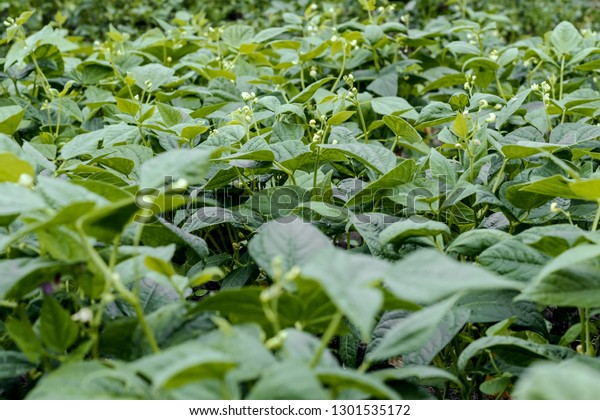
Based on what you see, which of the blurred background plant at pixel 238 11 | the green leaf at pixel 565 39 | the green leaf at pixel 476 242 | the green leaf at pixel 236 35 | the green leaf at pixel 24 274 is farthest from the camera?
the blurred background plant at pixel 238 11

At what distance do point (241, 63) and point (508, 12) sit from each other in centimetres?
299

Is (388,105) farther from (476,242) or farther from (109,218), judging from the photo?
(109,218)

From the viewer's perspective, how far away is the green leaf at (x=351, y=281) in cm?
58

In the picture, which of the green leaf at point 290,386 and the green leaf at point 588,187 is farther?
the green leaf at point 588,187

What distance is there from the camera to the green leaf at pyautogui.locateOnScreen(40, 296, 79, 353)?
31.6 inches

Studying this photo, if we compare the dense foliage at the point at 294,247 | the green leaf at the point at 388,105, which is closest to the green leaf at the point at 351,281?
the dense foliage at the point at 294,247

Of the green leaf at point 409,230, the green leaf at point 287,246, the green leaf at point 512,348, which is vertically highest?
the green leaf at point 287,246

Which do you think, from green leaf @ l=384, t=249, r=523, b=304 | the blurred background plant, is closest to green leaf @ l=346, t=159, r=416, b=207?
green leaf @ l=384, t=249, r=523, b=304

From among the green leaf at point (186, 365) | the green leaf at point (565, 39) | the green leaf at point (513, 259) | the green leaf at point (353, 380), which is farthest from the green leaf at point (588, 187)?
the green leaf at point (565, 39)

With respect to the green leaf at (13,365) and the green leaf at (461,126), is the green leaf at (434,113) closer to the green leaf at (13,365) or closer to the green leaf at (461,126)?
the green leaf at (461,126)

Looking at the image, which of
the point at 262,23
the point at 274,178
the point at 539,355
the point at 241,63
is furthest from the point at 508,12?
the point at 539,355

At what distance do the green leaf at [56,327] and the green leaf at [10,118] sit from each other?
2.14 feet

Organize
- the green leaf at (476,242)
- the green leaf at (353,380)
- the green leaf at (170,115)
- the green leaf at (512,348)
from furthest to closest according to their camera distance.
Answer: the green leaf at (170,115), the green leaf at (476,242), the green leaf at (512,348), the green leaf at (353,380)

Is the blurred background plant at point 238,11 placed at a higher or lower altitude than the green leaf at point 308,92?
lower
